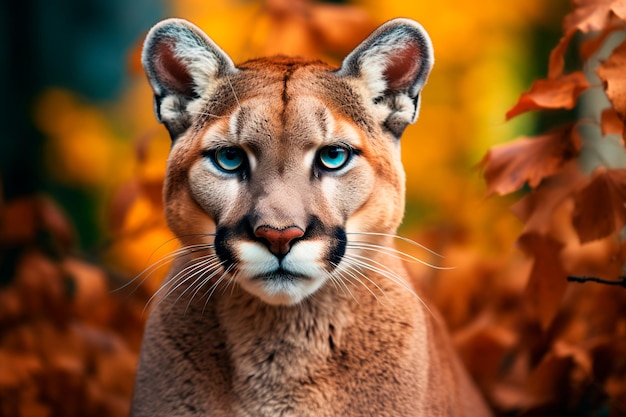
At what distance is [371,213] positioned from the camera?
2818 millimetres

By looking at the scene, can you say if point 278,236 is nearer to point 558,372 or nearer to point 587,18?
point 587,18

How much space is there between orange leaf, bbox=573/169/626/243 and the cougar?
2.20 feet

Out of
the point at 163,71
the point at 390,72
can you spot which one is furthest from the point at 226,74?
the point at 390,72

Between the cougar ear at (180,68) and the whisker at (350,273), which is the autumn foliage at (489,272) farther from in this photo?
the whisker at (350,273)

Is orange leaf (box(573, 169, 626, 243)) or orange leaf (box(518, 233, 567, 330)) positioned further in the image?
orange leaf (box(518, 233, 567, 330))

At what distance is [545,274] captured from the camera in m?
3.21

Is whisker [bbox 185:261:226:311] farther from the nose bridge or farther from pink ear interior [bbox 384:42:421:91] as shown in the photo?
pink ear interior [bbox 384:42:421:91]

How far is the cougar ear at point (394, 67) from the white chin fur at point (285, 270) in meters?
0.64

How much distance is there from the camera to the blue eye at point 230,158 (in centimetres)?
275

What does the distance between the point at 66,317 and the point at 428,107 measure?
15.2 ft

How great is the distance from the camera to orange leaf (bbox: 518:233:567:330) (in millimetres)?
3135

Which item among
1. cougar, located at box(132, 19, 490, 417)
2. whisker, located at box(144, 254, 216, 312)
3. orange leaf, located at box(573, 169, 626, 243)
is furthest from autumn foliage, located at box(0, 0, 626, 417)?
cougar, located at box(132, 19, 490, 417)

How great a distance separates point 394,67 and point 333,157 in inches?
16.7

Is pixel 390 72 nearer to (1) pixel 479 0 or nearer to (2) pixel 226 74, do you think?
(2) pixel 226 74
